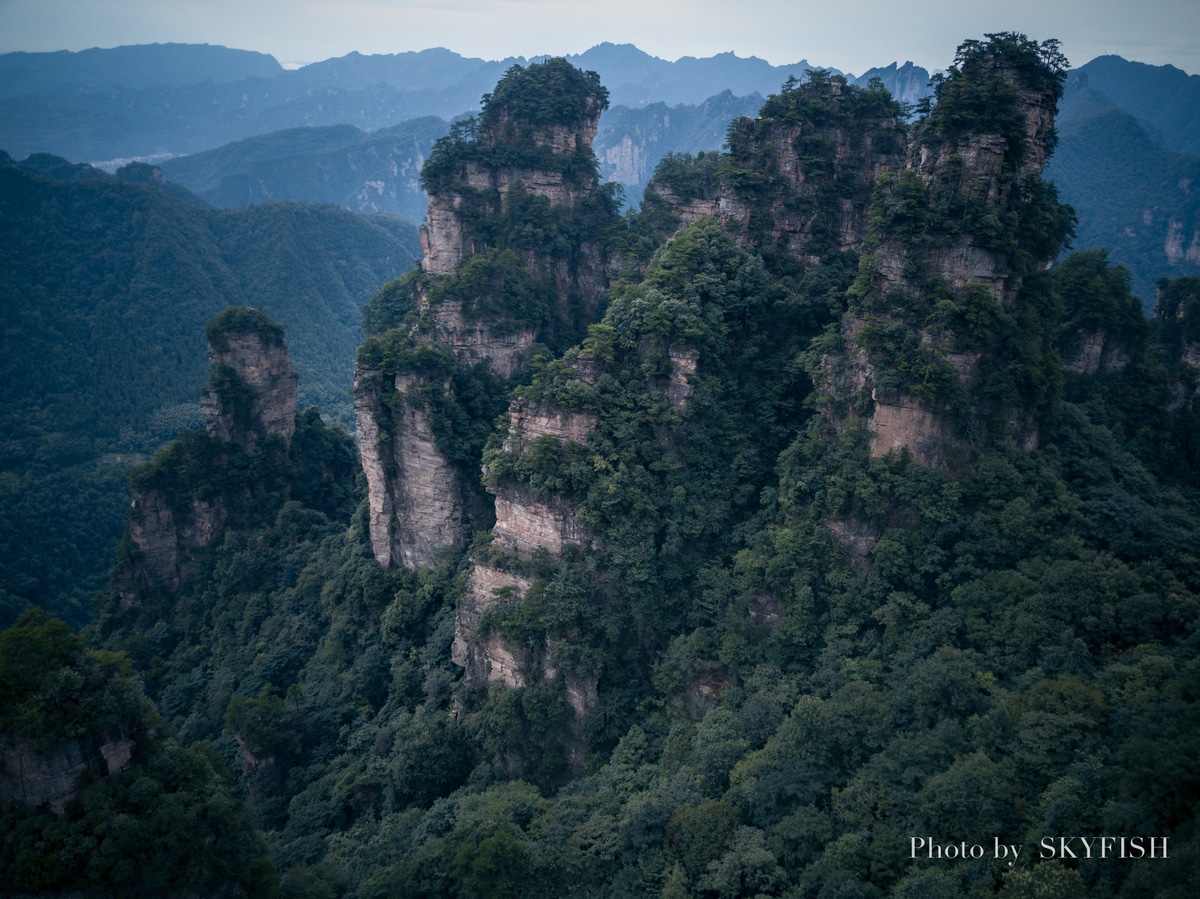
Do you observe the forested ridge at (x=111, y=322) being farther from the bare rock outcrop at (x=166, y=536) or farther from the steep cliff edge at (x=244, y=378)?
the steep cliff edge at (x=244, y=378)

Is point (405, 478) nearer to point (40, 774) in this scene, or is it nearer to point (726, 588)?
point (726, 588)

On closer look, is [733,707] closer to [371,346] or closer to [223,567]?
[371,346]

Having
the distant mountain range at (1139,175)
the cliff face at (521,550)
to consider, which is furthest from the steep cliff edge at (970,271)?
the distant mountain range at (1139,175)

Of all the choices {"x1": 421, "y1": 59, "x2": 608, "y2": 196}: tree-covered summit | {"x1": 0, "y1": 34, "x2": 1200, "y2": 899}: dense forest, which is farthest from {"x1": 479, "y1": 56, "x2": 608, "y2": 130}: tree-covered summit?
{"x1": 0, "y1": 34, "x2": 1200, "y2": 899}: dense forest

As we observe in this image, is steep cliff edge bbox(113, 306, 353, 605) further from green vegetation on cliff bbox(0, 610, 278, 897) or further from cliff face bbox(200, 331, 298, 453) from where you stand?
green vegetation on cliff bbox(0, 610, 278, 897)

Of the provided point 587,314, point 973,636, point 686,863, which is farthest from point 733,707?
point 587,314
